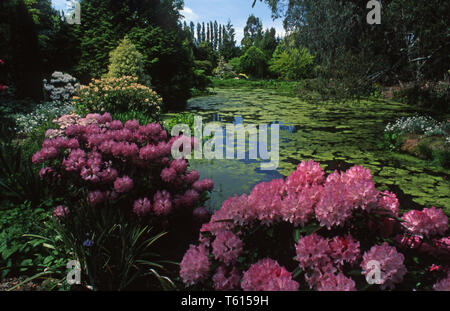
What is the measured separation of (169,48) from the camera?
11820mm

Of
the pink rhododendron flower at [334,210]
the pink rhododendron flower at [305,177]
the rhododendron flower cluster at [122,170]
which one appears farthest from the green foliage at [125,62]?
the pink rhododendron flower at [334,210]

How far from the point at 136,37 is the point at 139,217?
11.5m

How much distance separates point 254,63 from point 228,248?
3429 cm

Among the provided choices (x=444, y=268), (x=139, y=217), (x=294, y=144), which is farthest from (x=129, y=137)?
(x=294, y=144)

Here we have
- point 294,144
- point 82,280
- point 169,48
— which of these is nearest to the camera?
point 82,280

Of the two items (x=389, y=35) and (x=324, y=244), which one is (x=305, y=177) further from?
(x=389, y=35)

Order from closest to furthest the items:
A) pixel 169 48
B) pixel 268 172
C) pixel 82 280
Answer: pixel 82 280, pixel 268 172, pixel 169 48

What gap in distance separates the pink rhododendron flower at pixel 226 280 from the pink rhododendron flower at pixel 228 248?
0.15ft

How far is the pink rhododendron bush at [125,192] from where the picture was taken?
209 cm

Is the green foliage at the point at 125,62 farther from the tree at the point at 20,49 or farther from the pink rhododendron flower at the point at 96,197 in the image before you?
the pink rhododendron flower at the point at 96,197

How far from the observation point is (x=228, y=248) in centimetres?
127
